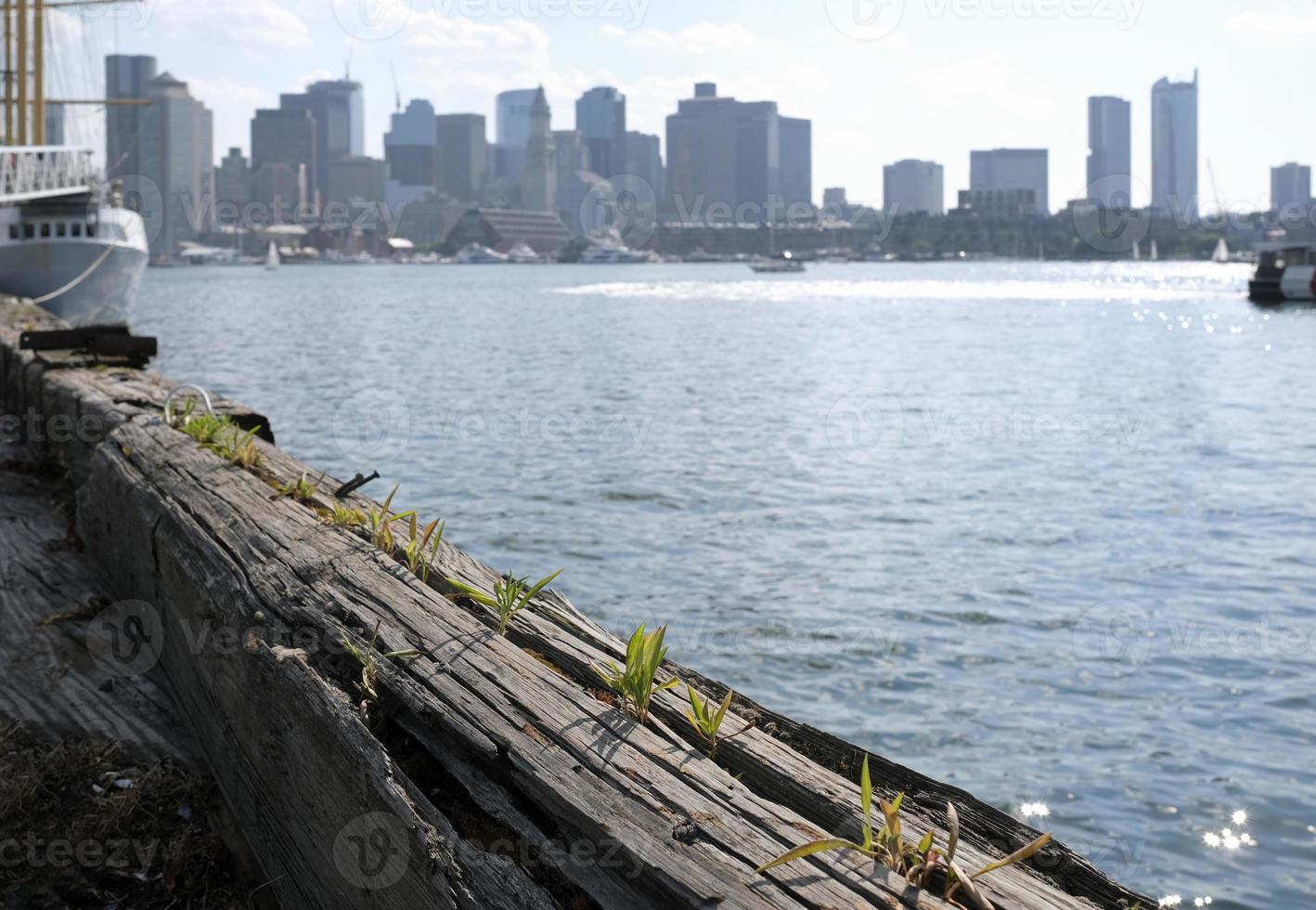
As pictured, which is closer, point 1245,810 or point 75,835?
point 75,835

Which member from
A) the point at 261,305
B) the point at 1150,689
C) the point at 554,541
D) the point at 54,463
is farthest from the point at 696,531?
the point at 261,305

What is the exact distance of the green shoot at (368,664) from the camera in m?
3.13

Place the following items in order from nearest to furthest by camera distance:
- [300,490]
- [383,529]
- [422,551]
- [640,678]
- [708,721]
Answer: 1. [708,721]
2. [640,678]
3. [422,551]
4. [383,529]
5. [300,490]

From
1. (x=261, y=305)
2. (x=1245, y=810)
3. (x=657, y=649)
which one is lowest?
(x=1245, y=810)

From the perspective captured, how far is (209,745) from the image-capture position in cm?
409

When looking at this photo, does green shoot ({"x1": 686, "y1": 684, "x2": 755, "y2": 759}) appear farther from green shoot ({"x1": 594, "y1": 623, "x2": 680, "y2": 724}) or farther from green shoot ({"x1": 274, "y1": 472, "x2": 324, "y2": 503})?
green shoot ({"x1": 274, "y1": 472, "x2": 324, "y2": 503})

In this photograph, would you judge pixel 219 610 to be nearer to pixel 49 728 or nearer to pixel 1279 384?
pixel 49 728

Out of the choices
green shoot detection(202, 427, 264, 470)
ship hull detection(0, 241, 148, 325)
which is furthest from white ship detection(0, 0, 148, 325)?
green shoot detection(202, 427, 264, 470)

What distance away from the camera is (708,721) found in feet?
9.39

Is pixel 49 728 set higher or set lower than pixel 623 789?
lower

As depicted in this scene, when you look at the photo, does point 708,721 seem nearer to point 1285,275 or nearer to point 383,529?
point 383,529

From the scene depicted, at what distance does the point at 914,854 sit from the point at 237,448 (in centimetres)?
397

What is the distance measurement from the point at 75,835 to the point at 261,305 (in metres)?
85.9

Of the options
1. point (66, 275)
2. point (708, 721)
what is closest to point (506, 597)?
point (708, 721)
